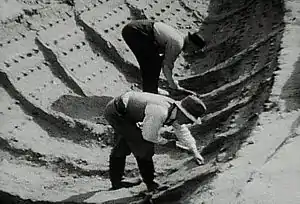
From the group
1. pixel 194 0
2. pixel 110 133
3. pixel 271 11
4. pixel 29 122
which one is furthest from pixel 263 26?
pixel 29 122

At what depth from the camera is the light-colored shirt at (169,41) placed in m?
6.85

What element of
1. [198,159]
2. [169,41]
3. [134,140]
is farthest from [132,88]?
[198,159]

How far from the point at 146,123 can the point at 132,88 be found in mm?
2929

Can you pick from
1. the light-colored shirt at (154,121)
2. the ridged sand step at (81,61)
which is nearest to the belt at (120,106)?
the light-colored shirt at (154,121)

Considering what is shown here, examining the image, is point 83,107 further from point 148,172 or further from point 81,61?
A: point 148,172

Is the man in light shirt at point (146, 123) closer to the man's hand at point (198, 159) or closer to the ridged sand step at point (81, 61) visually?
the man's hand at point (198, 159)

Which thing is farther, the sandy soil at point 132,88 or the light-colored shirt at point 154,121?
the sandy soil at point 132,88

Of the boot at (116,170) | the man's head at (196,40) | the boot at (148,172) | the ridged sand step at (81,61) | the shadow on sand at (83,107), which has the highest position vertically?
the man's head at (196,40)

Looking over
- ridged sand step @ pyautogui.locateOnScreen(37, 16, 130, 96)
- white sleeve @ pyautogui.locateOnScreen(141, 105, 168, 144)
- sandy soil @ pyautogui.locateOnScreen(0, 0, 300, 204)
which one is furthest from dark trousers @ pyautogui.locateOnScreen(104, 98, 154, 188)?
ridged sand step @ pyautogui.locateOnScreen(37, 16, 130, 96)

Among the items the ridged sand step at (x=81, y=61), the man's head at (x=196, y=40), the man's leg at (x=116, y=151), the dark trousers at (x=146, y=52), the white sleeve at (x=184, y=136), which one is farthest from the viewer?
the ridged sand step at (x=81, y=61)

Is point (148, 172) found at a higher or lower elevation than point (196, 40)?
lower

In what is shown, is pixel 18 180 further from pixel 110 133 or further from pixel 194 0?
pixel 194 0

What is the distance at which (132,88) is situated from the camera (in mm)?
8453

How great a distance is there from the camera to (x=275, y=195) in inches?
199
